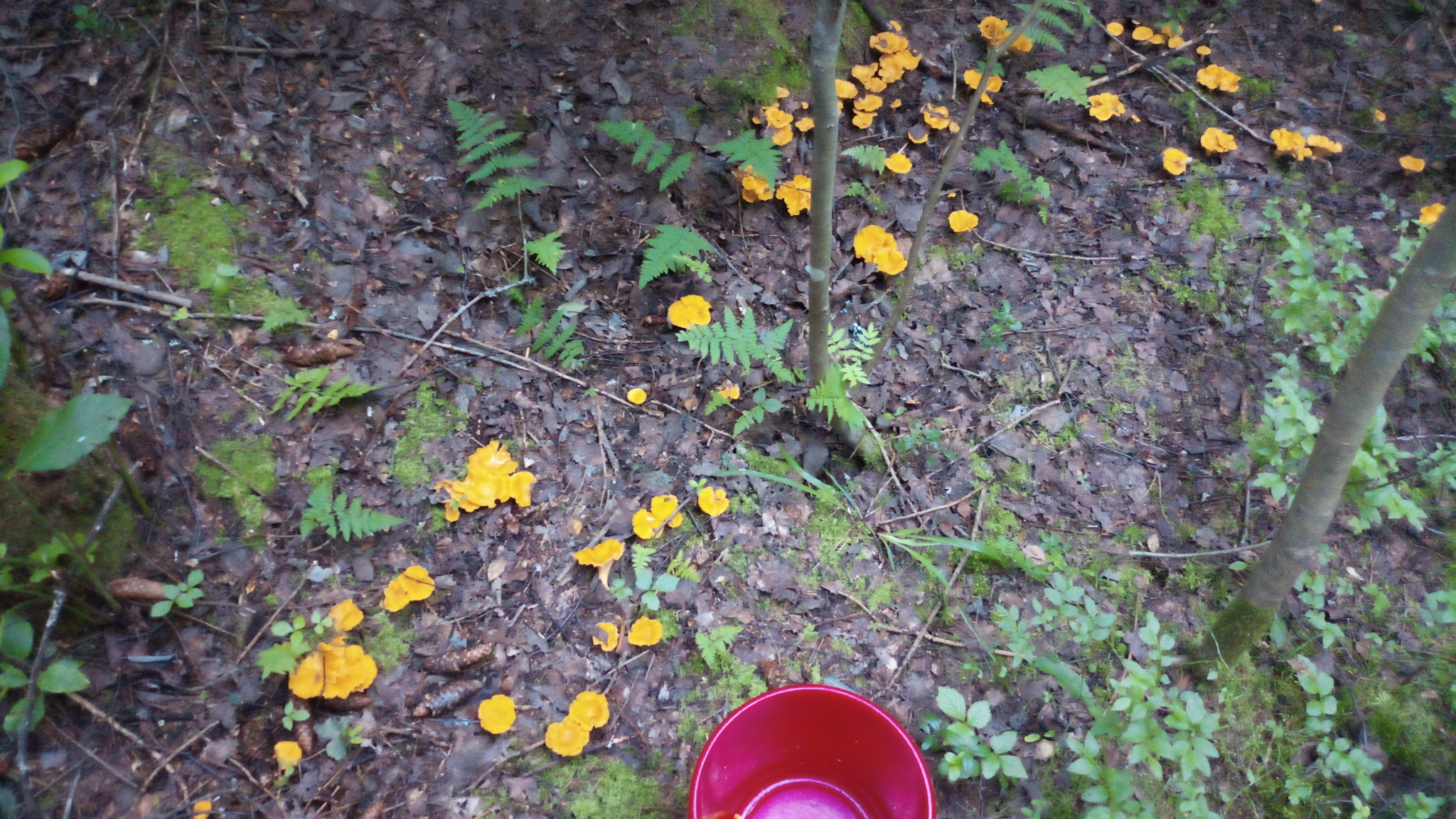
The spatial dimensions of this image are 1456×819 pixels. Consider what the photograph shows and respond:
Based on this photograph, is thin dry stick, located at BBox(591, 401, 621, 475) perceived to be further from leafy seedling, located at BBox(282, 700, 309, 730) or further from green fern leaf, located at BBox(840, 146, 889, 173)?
green fern leaf, located at BBox(840, 146, 889, 173)

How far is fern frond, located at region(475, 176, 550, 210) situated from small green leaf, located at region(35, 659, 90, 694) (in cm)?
212

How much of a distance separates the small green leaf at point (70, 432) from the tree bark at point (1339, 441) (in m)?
3.67

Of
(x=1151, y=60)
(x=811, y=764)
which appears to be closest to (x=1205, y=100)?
(x=1151, y=60)

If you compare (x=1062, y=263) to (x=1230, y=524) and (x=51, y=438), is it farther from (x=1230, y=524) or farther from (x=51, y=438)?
(x=51, y=438)

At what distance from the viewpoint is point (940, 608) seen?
9.43 ft

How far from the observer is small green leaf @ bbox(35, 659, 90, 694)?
2.05 metres

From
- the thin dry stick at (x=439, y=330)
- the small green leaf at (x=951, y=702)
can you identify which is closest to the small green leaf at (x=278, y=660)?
the thin dry stick at (x=439, y=330)

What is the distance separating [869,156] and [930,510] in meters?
1.80

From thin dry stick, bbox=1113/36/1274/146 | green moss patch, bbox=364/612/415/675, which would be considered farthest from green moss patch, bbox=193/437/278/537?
thin dry stick, bbox=1113/36/1274/146

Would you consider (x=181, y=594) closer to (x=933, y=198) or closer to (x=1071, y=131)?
(x=933, y=198)

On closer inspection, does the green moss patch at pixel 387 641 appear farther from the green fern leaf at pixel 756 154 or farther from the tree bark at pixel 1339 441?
the tree bark at pixel 1339 441

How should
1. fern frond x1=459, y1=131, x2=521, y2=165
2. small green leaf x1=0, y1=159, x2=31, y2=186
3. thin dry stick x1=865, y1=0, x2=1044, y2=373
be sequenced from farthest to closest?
fern frond x1=459, y1=131, x2=521, y2=165 < thin dry stick x1=865, y1=0, x2=1044, y2=373 < small green leaf x1=0, y1=159, x2=31, y2=186

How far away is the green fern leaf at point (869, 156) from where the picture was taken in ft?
11.8

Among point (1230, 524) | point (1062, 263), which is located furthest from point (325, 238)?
point (1230, 524)
